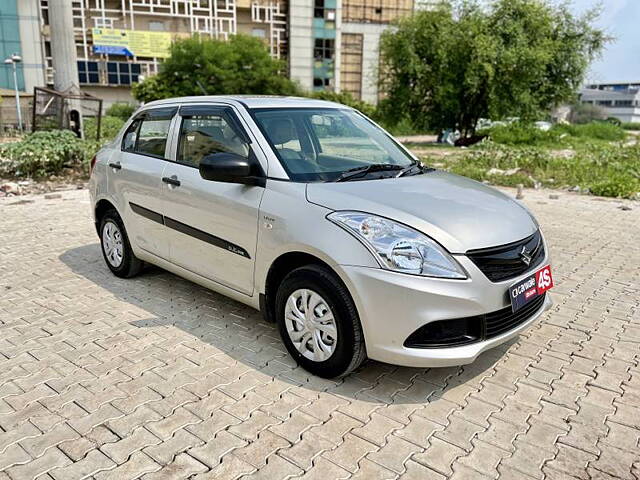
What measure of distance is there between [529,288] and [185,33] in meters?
58.9

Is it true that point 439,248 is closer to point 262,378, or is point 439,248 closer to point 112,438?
point 262,378

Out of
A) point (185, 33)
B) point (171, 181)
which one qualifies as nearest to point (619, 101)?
point (185, 33)

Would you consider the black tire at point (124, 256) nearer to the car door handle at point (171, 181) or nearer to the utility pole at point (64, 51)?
the car door handle at point (171, 181)

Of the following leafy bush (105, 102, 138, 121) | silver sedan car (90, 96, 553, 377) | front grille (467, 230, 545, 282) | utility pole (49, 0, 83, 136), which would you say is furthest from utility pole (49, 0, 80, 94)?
→ leafy bush (105, 102, 138, 121)

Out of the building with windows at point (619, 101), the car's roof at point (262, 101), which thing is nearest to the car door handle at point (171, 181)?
the car's roof at point (262, 101)

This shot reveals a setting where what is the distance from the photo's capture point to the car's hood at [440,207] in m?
3.22

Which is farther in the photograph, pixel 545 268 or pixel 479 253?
pixel 545 268

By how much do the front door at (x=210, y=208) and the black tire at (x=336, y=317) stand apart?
0.50m

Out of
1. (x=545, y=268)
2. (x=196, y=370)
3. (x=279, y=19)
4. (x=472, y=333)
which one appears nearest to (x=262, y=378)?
(x=196, y=370)

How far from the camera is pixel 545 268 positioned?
371cm

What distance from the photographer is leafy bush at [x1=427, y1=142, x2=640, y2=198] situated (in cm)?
1118

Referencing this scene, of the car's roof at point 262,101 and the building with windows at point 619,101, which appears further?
the building with windows at point 619,101

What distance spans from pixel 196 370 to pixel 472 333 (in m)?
1.81

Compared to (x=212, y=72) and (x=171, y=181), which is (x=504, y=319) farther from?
(x=212, y=72)
